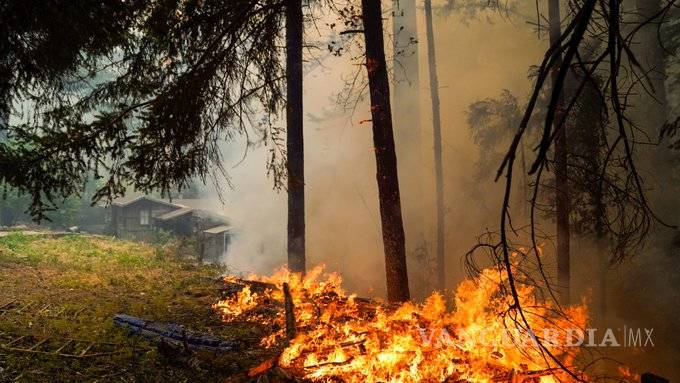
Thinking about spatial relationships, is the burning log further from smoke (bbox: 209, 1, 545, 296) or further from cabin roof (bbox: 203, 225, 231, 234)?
cabin roof (bbox: 203, 225, 231, 234)

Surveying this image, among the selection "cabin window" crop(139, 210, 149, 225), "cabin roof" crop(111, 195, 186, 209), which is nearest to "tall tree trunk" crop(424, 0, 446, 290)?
"cabin roof" crop(111, 195, 186, 209)

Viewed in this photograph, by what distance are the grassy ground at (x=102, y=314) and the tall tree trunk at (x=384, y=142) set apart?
3.17 meters

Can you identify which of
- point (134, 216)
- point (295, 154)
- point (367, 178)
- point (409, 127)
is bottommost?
point (134, 216)

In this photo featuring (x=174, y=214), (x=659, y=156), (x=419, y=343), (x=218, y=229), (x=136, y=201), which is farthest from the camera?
(x=136, y=201)

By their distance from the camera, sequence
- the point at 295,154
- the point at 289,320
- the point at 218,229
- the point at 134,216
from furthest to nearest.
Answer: the point at 134,216 → the point at 218,229 → the point at 295,154 → the point at 289,320

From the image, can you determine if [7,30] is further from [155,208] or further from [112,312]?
[155,208]

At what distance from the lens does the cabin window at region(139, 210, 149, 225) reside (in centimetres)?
3347

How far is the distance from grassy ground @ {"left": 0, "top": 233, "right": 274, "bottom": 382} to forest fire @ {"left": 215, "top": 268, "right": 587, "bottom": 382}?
101 cm

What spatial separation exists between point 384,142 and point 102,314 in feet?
21.9

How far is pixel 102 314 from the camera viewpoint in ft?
25.8

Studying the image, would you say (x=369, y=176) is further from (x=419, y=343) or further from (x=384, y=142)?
(x=419, y=343)

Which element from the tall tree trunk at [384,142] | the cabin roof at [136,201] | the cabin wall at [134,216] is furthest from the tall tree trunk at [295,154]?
the cabin wall at [134,216]

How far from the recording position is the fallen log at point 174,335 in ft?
21.2

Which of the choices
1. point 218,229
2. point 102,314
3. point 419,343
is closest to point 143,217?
point 218,229
